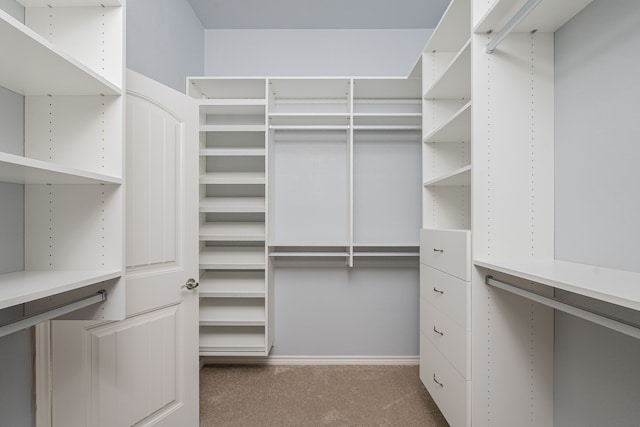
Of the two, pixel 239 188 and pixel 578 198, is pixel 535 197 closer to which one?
pixel 578 198

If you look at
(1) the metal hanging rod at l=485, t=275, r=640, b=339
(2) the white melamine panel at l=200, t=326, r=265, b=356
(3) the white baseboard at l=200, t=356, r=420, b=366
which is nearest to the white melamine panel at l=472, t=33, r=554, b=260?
(1) the metal hanging rod at l=485, t=275, r=640, b=339

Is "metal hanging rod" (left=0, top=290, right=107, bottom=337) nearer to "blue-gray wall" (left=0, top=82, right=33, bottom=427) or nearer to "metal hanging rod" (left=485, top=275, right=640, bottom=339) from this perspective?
"blue-gray wall" (left=0, top=82, right=33, bottom=427)

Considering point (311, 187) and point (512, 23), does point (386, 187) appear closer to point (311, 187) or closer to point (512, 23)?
point (311, 187)

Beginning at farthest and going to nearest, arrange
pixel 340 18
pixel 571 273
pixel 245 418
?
pixel 340 18 < pixel 245 418 < pixel 571 273

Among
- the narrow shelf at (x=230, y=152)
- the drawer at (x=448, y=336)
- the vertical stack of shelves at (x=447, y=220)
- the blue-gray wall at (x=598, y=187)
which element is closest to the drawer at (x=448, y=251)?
the vertical stack of shelves at (x=447, y=220)

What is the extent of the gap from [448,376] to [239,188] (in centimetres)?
199

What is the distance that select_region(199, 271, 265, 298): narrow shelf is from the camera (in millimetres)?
2285

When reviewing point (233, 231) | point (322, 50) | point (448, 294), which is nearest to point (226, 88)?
point (322, 50)

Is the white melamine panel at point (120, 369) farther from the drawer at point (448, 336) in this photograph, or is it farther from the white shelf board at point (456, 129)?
the white shelf board at point (456, 129)

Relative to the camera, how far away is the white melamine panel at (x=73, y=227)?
114 centimetres

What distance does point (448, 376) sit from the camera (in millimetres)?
1560

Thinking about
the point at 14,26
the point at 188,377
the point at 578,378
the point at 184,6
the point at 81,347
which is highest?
the point at 184,6

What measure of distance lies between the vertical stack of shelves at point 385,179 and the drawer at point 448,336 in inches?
30.7

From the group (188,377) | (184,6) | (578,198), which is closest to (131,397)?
(188,377)
